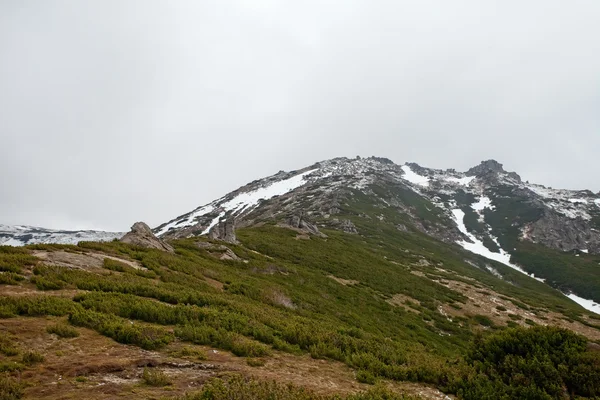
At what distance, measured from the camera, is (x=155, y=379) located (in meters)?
7.90

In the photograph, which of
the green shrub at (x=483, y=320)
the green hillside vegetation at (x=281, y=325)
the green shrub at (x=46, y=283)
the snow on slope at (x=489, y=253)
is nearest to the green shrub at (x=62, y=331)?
the green hillside vegetation at (x=281, y=325)

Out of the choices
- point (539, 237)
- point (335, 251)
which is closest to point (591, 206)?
point (539, 237)

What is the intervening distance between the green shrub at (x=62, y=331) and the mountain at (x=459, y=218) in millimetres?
51450

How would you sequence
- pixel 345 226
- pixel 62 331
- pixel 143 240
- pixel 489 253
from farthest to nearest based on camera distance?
pixel 489 253 → pixel 345 226 → pixel 143 240 → pixel 62 331

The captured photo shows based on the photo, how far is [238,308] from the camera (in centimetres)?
1530

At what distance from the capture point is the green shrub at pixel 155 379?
7848mm

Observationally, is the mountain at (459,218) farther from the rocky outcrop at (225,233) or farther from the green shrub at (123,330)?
the green shrub at (123,330)

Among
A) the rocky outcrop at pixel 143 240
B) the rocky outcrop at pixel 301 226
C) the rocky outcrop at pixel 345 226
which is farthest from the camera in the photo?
the rocky outcrop at pixel 345 226

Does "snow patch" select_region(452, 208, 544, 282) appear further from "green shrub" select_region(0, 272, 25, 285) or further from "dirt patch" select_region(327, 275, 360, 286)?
"green shrub" select_region(0, 272, 25, 285)

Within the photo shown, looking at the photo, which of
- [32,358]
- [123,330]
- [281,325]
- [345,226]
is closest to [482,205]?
[345,226]

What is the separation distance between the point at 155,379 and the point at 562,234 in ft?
499

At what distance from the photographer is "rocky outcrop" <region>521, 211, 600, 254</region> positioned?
116 metres

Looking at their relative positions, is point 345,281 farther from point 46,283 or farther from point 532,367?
point 46,283

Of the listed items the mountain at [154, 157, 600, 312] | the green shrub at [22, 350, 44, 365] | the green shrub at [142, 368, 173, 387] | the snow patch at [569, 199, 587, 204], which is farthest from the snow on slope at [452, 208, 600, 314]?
the green shrub at [22, 350, 44, 365]
